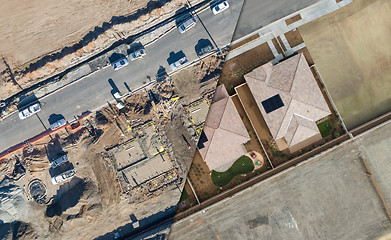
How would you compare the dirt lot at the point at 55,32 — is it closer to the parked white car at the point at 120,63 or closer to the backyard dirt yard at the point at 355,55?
the parked white car at the point at 120,63

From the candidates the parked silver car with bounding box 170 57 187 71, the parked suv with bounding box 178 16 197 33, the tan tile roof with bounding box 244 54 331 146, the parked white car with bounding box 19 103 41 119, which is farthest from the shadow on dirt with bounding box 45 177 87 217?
the tan tile roof with bounding box 244 54 331 146

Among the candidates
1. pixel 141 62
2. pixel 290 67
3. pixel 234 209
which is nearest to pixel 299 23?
pixel 290 67

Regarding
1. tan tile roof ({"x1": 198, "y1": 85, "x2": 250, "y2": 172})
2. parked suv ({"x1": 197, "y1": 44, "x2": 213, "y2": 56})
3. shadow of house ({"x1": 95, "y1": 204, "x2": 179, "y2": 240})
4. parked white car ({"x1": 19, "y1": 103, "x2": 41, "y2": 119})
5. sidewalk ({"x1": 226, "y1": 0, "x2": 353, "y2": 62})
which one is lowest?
shadow of house ({"x1": 95, "y1": 204, "x2": 179, "y2": 240})

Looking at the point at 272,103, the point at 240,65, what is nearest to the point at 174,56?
the point at 240,65

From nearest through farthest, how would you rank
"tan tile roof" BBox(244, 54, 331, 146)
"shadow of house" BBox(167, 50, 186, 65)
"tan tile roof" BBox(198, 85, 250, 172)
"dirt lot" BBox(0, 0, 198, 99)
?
"tan tile roof" BBox(244, 54, 331, 146) < "tan tile roof" BBox(198, 85, 250, 172) < "shadow of house" BBox(167, 50, 186, 65) < "dirt lot" BBox(0, 0, 198, 99)

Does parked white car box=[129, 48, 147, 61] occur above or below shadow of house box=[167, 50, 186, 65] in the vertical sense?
above

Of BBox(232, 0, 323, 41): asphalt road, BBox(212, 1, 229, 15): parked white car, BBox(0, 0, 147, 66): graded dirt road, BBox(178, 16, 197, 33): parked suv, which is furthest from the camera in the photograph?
BBox(0, 0, 147, 66): graded dirt road

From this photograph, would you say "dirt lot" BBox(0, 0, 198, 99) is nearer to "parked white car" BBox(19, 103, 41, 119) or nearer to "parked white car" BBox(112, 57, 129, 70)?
"parked white car" BBox(112, 57, 129, 70)
